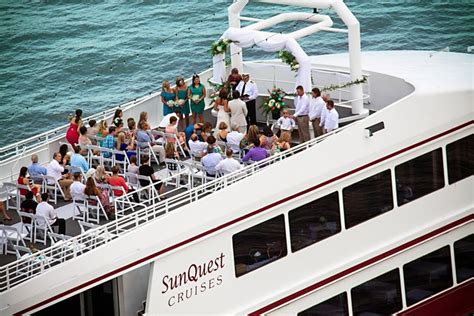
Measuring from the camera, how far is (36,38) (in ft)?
159

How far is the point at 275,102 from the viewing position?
23.7 metres

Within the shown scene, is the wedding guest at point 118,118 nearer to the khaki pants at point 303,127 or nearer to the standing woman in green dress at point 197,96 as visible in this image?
the standing woman in green dress at point 197,96

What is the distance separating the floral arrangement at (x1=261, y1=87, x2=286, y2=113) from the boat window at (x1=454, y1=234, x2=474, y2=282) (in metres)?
4.13

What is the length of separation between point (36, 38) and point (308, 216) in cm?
2986

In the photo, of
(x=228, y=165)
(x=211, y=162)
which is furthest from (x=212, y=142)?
(x=228, y=165)

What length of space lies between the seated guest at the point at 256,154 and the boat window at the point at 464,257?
3.66 meters

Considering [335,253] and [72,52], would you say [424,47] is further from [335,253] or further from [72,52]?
[335,253]

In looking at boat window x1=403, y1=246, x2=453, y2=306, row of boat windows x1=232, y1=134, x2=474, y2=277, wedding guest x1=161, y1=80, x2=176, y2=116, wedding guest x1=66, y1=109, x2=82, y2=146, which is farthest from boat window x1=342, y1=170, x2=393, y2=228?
wedding guest x1=66, y1=109, x2=82, y2=146

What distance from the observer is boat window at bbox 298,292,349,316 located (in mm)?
20625

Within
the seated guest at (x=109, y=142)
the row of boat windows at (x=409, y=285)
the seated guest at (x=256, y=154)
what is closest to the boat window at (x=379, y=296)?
the row of boat windows at (x=409, y=285)

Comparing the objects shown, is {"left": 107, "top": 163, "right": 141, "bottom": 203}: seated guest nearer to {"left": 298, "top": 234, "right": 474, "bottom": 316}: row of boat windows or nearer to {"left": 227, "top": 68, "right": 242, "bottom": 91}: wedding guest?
{"left": 298, "top": 234, "right": 474, "bottom": 316}: row of boat windows

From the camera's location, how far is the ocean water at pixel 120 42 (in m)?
43.3

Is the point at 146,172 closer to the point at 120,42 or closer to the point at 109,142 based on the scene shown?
the point at 109,142

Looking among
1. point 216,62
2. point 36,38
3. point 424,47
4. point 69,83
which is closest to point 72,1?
point 36,38
